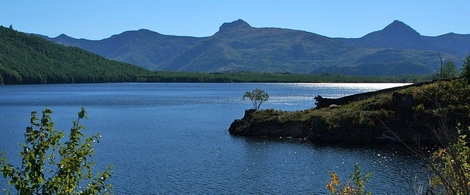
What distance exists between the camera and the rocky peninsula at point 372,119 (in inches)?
2881

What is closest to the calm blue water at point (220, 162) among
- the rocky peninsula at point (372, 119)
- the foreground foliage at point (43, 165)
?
the rocky peninsula at point (372, 119)

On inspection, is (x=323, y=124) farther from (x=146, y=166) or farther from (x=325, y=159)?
(x=146, y=166)

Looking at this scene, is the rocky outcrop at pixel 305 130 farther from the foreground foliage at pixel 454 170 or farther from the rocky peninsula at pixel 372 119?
the foreground foliage at pixel 454 170

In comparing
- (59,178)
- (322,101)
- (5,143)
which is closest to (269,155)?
(322,101)

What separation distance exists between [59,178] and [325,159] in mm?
50358

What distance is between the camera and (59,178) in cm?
1517

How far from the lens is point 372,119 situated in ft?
248

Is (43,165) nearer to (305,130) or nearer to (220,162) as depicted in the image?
(220,162)

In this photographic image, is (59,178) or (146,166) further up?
(59,178)

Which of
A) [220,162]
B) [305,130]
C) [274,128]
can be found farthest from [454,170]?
[274,128]

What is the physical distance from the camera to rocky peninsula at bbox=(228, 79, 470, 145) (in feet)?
240

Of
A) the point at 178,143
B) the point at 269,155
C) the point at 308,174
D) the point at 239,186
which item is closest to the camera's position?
the point at 239,186

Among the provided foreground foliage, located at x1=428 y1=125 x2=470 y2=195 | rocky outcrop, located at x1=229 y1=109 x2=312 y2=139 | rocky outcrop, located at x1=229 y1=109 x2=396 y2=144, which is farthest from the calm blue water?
foreground foliage, located at x1=428 y1=125 x2=470 y2=195

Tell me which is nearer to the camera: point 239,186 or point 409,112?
point 239,186
